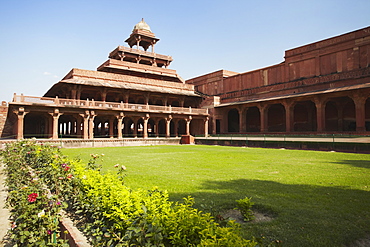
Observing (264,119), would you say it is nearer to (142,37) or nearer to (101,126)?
(101,126)

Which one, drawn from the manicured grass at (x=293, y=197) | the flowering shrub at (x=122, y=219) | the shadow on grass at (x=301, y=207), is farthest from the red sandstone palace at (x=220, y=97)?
the flowering shrub at (x=122, y=219)

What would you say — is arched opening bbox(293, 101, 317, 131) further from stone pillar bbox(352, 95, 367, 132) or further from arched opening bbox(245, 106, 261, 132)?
stone pillar bbox(352, 95, 367, 132)

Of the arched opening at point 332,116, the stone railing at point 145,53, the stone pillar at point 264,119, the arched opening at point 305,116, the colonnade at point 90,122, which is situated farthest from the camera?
the stone railing at point 145,53

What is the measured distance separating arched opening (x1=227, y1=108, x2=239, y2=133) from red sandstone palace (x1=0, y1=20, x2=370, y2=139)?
154 millimetres

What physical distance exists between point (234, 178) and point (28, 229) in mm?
4928

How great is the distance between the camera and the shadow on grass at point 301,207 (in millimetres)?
3125

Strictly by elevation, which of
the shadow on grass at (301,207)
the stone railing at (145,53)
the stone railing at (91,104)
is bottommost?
the shadow on grass at (301,207)

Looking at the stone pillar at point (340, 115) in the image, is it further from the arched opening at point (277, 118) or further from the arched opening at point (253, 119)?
the arched opening at point (253, 119)

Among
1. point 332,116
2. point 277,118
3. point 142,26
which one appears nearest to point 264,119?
point 277,118

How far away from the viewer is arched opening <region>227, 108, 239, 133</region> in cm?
3647

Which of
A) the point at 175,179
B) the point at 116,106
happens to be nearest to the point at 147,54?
the point at 116,106

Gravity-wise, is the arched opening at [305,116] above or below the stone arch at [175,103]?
below

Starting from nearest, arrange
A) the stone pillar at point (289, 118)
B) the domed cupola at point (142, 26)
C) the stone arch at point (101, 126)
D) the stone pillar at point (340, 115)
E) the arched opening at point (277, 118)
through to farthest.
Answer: the stone pillar at point (289, 118), the stone pillar at point (340, 115), the arched opening at point (277, 118), the stone arch at point (101, 126), the domed cupola at point (142, 26)

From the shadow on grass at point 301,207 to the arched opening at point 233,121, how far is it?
30.9m
